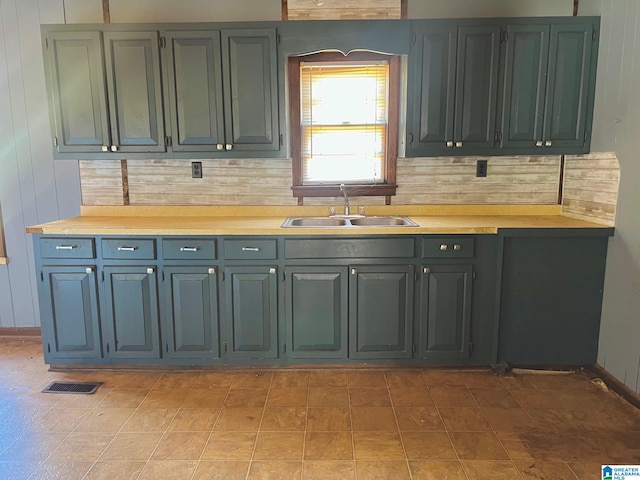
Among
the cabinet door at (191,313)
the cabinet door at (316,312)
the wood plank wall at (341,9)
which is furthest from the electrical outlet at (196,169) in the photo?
the wood plank wall at (341,9)

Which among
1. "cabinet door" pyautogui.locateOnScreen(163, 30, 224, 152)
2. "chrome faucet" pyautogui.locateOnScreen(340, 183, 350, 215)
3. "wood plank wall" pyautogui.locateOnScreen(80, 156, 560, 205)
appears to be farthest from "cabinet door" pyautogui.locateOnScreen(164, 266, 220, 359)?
"chrome faucet" pyautogui.locateOnScreen(340, 183, 350, 215)

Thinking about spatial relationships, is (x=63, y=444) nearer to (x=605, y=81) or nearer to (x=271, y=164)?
(x=271, y=164)

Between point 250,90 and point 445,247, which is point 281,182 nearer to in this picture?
point 250,90

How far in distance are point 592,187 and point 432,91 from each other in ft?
4.05

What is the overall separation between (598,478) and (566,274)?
1232mm

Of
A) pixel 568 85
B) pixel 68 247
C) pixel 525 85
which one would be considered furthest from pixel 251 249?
pixel 568 85

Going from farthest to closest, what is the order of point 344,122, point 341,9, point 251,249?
point 344,122, point 341,9, point 251,249

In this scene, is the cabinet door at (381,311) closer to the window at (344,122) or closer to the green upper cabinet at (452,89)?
the window at (344,122)

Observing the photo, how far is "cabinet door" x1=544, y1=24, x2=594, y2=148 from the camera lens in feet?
9.02

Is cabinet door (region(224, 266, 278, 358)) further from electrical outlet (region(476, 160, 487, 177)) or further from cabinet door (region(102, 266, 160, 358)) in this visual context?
electrical outlet (region(476, 160, 487, 177))

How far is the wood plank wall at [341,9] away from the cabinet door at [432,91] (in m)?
0.35

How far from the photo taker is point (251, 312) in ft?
8.98

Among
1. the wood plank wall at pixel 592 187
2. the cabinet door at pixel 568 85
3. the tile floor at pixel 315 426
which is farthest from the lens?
the cabinet door at pixel 568 85

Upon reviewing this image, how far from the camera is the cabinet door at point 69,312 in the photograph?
9.00 feet
